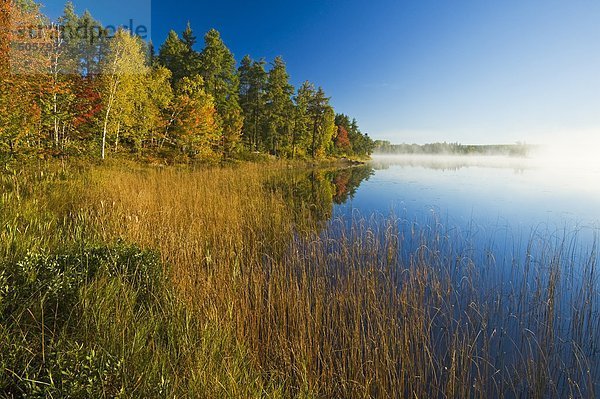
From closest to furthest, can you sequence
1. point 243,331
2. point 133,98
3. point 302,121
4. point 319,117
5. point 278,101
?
point 243,331 < point 133,98 < point 278,101 < point 302,121 < point 319,117

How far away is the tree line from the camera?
8.80m

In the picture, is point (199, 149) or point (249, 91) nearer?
point (199, 149)

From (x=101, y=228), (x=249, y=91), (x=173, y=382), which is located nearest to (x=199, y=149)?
(x=249, y=91)

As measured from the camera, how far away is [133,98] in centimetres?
2009

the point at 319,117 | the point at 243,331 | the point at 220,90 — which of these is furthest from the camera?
the point at 319,117

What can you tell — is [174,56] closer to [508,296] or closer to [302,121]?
[302,121]

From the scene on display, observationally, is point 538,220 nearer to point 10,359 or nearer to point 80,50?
point 10,359

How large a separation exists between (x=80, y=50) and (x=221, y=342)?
4463 centimetres

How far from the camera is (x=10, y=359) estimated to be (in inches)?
68.1

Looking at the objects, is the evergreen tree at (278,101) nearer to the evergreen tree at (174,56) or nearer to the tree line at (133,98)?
the tree line at (133,98)

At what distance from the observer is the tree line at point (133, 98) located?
880 centimetres

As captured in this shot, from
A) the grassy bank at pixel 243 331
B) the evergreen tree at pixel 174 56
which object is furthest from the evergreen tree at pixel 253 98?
the grassy bank at pixel 243 331

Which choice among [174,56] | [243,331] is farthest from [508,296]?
[174,56]

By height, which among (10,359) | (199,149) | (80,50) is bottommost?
(10,359)
